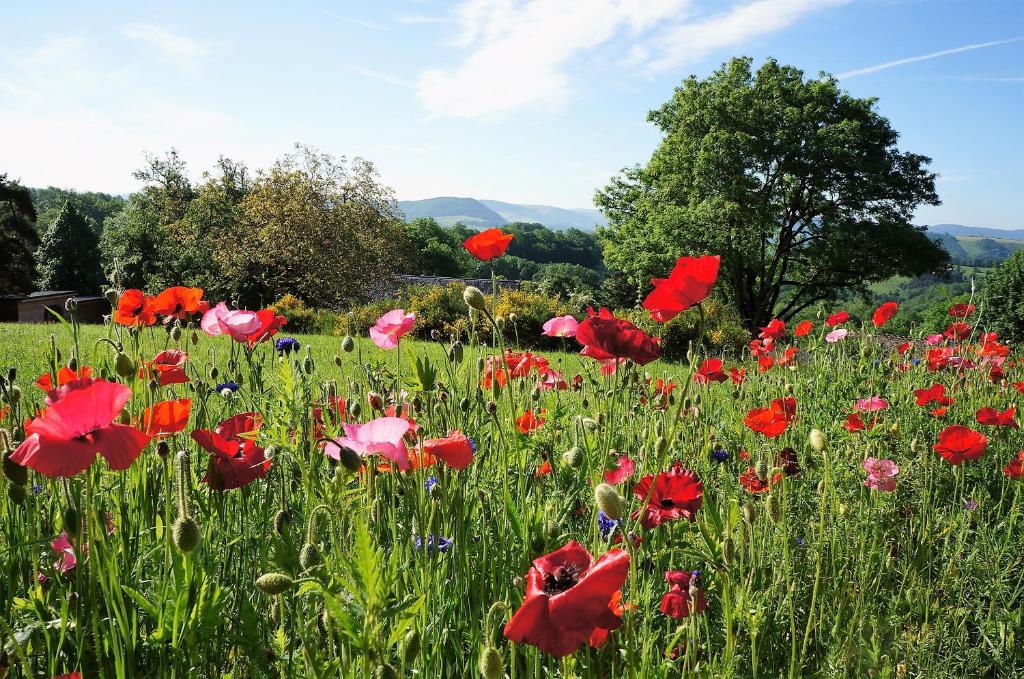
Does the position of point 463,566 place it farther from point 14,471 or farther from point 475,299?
point 14,471

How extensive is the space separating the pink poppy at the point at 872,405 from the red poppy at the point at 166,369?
2.43 meters

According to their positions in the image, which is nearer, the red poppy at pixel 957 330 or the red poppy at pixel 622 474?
the red poppy at pixel 622 474

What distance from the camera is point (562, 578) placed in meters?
0.90

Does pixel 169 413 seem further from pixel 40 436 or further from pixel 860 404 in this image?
pixel 860 404

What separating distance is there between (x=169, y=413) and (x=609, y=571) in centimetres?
101

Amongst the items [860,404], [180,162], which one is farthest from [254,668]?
[180,162]

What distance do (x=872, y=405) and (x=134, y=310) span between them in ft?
8.58

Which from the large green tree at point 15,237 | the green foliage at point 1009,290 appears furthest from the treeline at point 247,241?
the green foliage at point 1009,290

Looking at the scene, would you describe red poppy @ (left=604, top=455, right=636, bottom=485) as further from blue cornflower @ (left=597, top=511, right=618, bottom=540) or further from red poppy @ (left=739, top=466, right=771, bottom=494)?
red poppy @ (left=739, top=466, right=771, bottom=494)

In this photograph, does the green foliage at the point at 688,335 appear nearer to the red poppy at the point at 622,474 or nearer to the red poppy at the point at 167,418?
the red poppy at the point at 622,474

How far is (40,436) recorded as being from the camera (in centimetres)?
92

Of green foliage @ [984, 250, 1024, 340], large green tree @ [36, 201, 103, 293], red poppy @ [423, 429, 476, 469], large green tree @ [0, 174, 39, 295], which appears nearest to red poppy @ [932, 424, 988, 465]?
red poppy @ [423, 429, 476, 469]

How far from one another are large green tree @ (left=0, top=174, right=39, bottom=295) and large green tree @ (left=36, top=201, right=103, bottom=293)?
10824 mm

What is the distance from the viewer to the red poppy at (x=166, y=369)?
1769 mm
